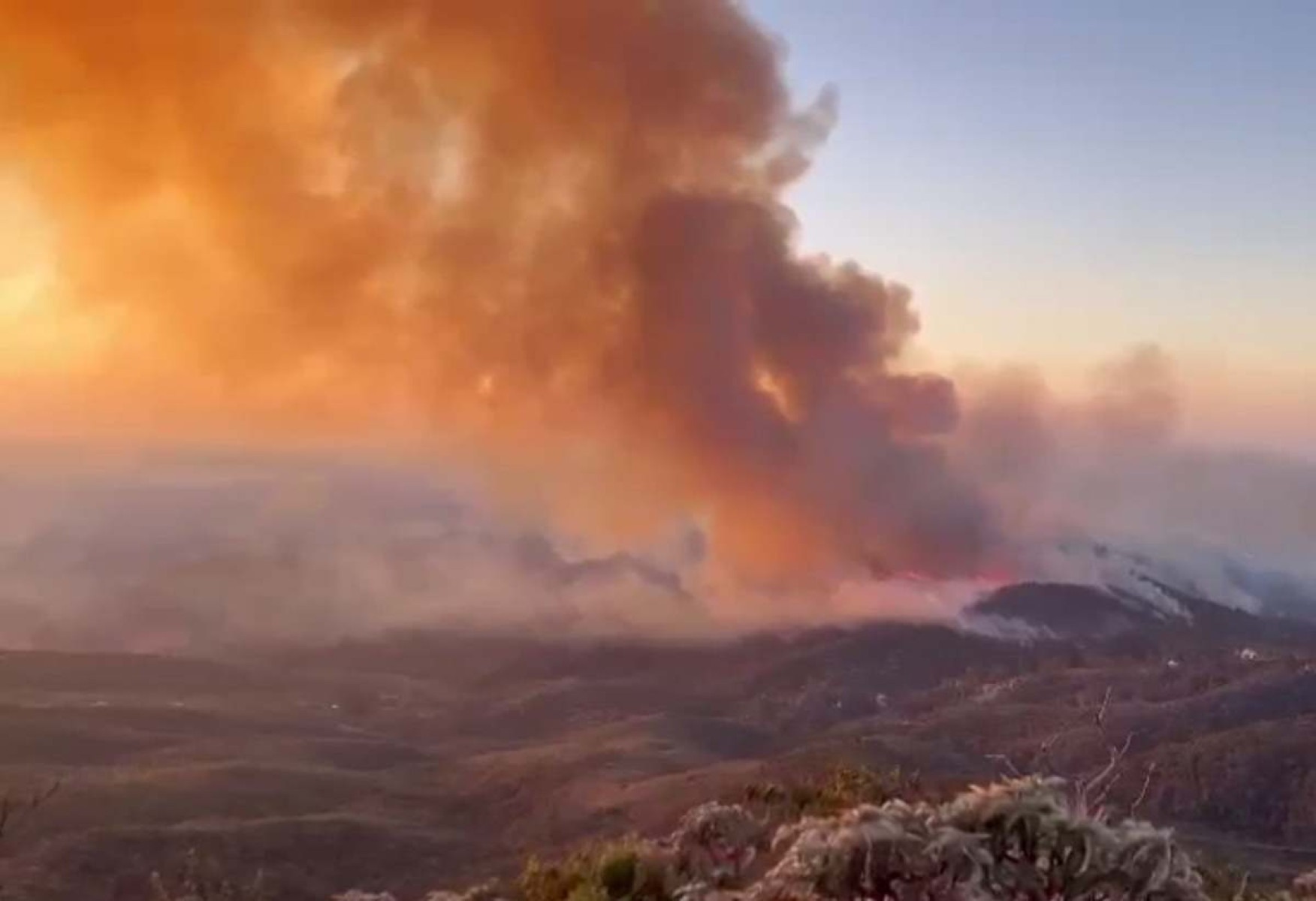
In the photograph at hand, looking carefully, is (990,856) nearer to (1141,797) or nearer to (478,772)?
(1141,797)

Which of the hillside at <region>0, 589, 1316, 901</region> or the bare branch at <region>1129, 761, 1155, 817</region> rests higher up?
the bare branch at <region>1129, 761, 1155, 817</region>

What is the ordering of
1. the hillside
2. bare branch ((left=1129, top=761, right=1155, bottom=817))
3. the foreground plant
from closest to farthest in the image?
the foreground plant
bare branch ((left=1129, top=761, right=1155, bottom=817))
the hillside

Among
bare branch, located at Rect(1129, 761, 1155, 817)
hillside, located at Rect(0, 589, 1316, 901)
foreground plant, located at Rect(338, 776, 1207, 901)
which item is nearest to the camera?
foreground plant, located at Rect(338, 776, 1207, 901)

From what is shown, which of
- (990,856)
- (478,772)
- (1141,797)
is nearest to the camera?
(990,856)

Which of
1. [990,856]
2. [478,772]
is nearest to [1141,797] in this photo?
[990,856]

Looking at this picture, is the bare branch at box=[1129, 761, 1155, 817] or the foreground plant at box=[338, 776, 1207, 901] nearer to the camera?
the foreground plant at box=[338, 776, 1207, 901]

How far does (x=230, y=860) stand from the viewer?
9556 centimetres

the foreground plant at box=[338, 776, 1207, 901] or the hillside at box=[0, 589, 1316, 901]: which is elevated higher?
the foreground plant at box=[338, 776, 1207, 901]

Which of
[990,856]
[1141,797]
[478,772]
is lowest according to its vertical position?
[478,772]

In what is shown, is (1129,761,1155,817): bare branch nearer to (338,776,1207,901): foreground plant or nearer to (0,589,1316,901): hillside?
(338,776,1207,901): foreground plant

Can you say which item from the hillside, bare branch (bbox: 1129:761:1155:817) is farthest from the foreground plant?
the hillside

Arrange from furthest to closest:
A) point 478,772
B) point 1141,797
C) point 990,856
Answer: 1. point 478,772
2. point 1141,797
3. point 990,856

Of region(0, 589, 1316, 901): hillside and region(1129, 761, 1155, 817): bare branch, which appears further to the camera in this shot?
region(0, 589, 1316, 901): hillside

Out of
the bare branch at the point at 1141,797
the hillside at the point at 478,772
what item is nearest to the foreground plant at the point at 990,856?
the bare branch at the point at 1141,797
